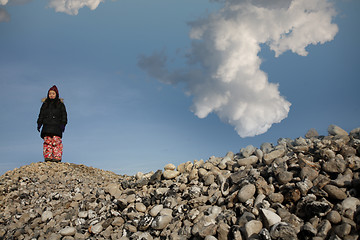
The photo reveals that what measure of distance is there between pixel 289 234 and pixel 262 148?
334cm

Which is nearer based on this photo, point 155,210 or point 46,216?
point 155,210

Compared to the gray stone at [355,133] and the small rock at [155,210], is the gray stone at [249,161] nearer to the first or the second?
the small rock at [155,210]

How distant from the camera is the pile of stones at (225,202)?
392 cm

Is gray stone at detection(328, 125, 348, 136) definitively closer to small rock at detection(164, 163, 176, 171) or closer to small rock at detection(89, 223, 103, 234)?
small rock at detection(164, 163, 176, 171)

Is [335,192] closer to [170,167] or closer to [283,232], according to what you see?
[283,232]

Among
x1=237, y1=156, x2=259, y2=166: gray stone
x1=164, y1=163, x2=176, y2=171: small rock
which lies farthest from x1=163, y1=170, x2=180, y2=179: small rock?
x1=237, y1=156, x2=259, y2=166: gray stone

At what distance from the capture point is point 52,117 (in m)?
11.6

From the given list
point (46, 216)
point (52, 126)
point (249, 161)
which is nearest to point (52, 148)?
point (52, 126)

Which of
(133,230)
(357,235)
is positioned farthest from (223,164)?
(357,235)

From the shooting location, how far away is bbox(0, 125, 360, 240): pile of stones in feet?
12.9

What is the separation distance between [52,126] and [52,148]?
952 mm

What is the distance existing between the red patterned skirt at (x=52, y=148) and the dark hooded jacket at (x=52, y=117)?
0.19 m

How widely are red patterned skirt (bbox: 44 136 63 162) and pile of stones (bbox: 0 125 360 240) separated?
12.0 feet

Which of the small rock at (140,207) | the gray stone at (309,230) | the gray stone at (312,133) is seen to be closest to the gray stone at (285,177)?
the gray stone at (309,230)
